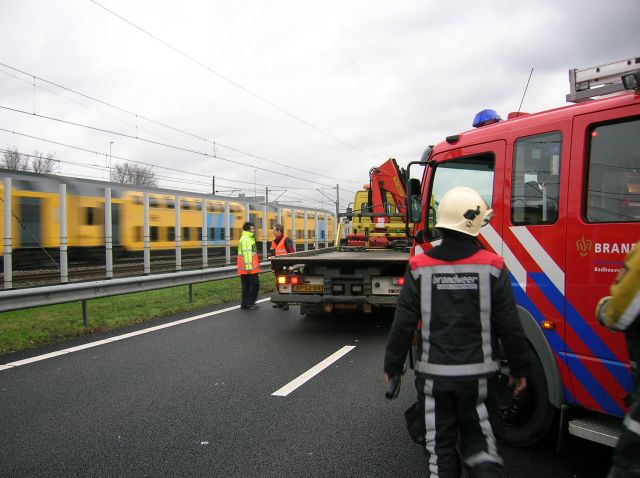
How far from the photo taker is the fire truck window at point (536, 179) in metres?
3.26

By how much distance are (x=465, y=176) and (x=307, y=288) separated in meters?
3.84

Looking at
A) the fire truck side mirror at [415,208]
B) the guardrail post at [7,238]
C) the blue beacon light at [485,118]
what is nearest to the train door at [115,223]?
the guardrail post at [7,238]

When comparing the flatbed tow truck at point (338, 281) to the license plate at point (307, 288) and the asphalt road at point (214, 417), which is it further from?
the asphalt road at point (214, 417)

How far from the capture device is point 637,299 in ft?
6.93

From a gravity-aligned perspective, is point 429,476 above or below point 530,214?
below

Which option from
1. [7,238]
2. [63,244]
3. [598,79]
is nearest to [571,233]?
[598,79]

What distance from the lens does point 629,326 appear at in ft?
7.20

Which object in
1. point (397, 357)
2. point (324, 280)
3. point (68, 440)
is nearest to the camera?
point (397, 357)

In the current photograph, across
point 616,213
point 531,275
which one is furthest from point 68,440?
point 616,213

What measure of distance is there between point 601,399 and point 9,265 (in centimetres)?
1048

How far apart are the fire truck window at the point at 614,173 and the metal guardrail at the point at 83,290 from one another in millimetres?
7097

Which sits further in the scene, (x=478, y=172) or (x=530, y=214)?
(x=478, y=172)

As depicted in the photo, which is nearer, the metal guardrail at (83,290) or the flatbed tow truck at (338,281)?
the metal guardrail at (83,290)

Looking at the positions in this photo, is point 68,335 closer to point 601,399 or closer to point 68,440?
point 68,440
